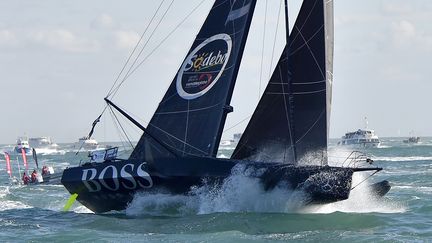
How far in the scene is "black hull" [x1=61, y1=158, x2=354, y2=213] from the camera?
1958cm

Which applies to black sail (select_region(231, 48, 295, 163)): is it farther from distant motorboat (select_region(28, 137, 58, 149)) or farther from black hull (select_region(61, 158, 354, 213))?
distant motorboat (select_region(28, 137, 58, 149))

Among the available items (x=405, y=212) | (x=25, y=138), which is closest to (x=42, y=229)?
(x=405, y=212)

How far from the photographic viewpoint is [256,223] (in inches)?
754

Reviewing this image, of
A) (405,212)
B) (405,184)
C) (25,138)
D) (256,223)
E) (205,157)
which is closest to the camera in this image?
(256,223)

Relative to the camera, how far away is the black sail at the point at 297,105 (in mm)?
21516

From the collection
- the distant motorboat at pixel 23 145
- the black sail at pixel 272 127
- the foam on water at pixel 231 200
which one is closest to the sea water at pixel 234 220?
the foam on water at pixel 231 200

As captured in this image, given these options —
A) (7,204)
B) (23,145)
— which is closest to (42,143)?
(23,145)

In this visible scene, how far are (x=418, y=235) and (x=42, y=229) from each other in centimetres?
800

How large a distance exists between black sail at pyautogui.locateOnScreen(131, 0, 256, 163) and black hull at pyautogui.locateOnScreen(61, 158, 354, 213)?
999mm

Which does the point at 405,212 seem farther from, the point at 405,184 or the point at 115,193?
the point at 405,184

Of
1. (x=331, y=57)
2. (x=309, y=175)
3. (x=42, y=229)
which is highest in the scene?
(x=331, y=57)

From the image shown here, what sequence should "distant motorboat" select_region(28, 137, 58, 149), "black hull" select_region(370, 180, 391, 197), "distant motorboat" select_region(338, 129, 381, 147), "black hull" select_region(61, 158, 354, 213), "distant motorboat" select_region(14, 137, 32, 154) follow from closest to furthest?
"black hull" select_region(61, 158, 354, 213), "black hull" select_region(370, 180, 391, 197), "distant motorboat" select_region(14, 137, 32, 154), "distant motorboat" select_region(338, 129, 381, 147), "distant motorboat" select_region(28, 137, 58, 149)

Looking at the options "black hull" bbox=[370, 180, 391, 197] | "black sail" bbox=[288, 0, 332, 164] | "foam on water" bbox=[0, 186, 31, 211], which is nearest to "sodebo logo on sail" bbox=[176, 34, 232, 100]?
"black sail" bbox=[288, 0, 332, 164]

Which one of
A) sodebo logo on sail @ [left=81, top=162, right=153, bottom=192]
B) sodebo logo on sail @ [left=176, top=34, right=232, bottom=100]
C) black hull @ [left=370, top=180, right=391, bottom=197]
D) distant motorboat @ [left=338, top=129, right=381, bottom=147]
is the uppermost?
distant motorboat @ [left=338, top=129, right=381, bottom=147]
